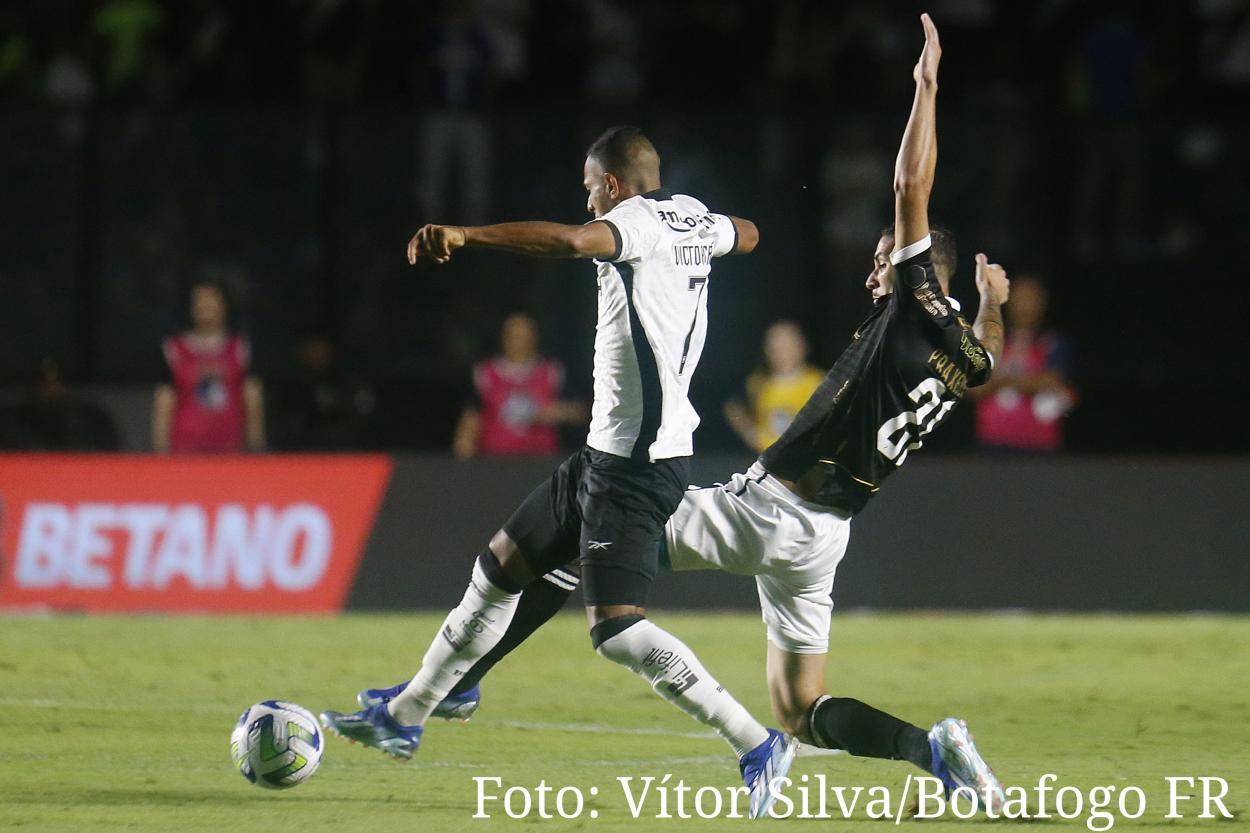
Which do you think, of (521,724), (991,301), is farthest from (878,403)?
(521,724)

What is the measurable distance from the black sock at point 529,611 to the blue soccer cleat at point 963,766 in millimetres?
1445

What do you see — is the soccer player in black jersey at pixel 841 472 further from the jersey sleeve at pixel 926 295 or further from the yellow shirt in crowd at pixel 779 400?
the yellow shirt in crowd at pixel 779 400

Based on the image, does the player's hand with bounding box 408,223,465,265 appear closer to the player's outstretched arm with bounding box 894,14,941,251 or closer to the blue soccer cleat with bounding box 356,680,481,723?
the player's outstretched arm with bounding box 894,14,941,251

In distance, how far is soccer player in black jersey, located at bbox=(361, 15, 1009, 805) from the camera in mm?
6547

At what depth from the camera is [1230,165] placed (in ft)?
49.8

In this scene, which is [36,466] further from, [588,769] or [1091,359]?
[1091,359]

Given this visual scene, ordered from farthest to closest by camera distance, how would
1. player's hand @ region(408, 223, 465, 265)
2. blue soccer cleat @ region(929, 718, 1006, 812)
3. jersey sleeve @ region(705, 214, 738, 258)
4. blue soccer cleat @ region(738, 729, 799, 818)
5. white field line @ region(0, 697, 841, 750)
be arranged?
white field line @ region(0, 697, 841, 750)
jersey sleeve @ region(705, 214, 738, 258)
blue soccer cleat @ region(738, 729, 799, 818)
blue soccer cleat @ region(929, 718, 1006, 812)
player's hand @ region(408, 223, 465, 265)

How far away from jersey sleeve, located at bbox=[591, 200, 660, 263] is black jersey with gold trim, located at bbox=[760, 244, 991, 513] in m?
0.76

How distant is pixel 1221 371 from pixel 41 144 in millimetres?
8811

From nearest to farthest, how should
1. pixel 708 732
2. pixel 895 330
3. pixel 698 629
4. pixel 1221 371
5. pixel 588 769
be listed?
1. pixel 895 330
2. pixel 588 769
3. pixel 708 732
4. pixel 698 629
5. pixel 1221 371

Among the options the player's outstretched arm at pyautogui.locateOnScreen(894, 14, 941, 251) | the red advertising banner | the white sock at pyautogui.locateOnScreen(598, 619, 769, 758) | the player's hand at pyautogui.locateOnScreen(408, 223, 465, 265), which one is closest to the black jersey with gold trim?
the player's outstretched arm at pyautogui.locateOnScreen(894, 14, 941, 251)

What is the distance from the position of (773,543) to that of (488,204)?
29.3 ft

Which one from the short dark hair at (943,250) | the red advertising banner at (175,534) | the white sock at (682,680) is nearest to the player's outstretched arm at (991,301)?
the short dark hair at (943,250)

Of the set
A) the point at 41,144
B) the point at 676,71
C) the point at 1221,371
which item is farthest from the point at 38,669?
the point at 1221,371
